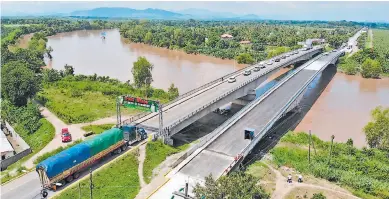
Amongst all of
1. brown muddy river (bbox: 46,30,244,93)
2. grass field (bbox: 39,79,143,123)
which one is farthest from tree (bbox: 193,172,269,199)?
brown muddy river (bbox: 46,30,244,93)

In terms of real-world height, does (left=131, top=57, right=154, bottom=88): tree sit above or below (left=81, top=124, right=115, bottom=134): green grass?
above

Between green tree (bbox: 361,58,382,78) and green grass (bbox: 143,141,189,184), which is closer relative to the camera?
green grass (bbox: 143,141,189,184)

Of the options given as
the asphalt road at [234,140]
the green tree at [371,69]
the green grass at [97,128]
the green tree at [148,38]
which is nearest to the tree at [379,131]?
the asphalt road at [234,140]

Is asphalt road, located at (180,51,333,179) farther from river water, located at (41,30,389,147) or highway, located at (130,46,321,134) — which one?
highway, located at (130,46,321,134)

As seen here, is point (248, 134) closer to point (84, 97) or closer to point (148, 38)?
point (84, 97)

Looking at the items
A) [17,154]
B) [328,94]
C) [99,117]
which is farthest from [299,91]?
[17,154]

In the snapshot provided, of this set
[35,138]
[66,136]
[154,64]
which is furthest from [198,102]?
[154,64]

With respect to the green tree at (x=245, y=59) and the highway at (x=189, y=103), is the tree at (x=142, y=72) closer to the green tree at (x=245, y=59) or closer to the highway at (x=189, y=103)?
the highway at (x=189, y=103)
